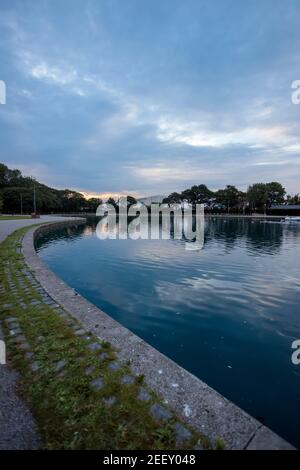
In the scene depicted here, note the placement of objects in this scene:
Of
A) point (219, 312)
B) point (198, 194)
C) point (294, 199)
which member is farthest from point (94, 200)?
point (219, 312)

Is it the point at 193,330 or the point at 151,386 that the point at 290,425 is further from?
the point at 193,330

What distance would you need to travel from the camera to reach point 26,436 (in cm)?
221

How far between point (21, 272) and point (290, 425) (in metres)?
7.50

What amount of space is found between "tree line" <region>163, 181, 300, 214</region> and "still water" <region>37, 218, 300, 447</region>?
77566 mm

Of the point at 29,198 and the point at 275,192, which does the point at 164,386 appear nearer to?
the point at 29,198

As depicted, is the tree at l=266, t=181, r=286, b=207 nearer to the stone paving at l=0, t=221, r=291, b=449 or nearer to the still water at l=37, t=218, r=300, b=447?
the still water at l=37, t=218, r=300, b=447

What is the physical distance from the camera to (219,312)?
654 centimetres

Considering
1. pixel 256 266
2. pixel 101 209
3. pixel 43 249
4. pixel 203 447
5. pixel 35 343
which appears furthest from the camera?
pixel 101 209

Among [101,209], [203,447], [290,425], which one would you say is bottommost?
[290,425]

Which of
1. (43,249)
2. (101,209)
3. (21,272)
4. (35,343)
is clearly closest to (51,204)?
(101,209)

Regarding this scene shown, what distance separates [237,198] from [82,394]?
9412cm

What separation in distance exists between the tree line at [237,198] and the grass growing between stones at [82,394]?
87.3 m

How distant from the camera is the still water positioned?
381 centimetres

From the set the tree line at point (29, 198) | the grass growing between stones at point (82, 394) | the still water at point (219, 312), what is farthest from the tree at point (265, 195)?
the grass growing between stones at point (82, 394)
